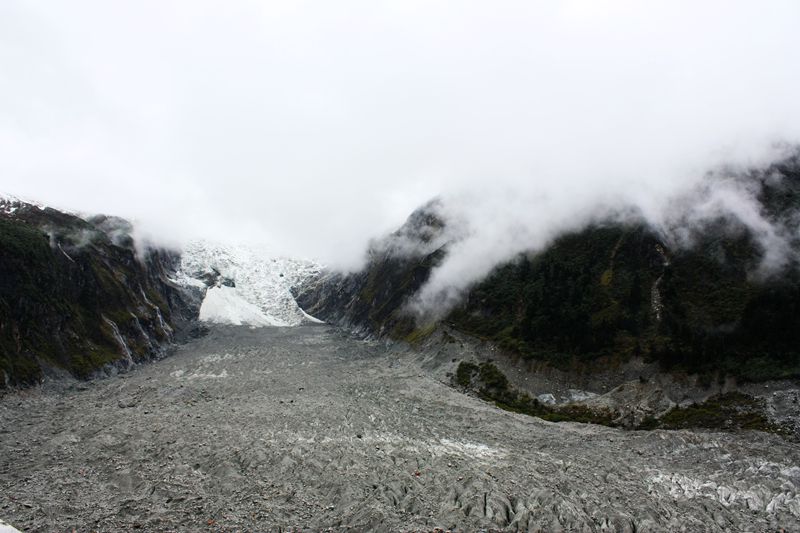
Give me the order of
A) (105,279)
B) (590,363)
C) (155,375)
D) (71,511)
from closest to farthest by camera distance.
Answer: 1. (71,511)
2. (590,363)
3. (155,375)
4. (105,279)

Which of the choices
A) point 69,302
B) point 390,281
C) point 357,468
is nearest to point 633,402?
point 357,468

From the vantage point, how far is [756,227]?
65438mm

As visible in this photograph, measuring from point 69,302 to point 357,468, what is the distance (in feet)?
216

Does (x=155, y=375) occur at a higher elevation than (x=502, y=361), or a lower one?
lower

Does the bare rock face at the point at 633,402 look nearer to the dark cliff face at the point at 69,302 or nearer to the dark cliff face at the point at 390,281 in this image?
the dark cliff face at the point at 390,281

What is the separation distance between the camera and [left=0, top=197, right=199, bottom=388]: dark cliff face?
62.4 meters

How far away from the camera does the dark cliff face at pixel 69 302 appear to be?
62.4 metres

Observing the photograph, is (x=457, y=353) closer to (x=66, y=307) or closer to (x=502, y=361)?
(x=502, y=361)

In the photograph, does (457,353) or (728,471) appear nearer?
(728,471)

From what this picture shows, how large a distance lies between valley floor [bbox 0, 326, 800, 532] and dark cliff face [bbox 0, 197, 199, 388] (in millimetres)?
8072

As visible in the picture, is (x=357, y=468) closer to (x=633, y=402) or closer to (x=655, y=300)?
(x=633, y=402)

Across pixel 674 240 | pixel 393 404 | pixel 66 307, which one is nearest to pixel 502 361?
pixel 393 404

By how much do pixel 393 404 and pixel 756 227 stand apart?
5384cm

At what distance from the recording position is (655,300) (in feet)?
210
